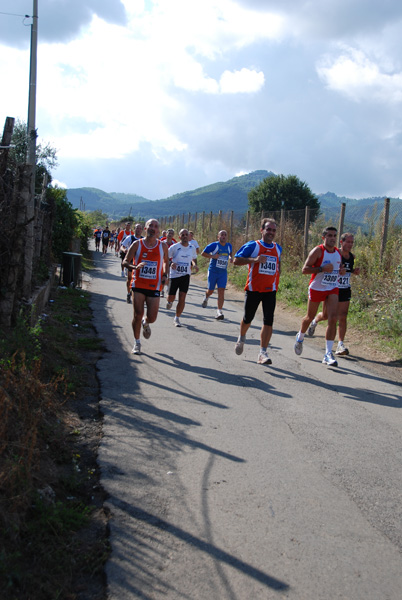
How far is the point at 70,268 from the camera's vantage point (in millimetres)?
15922

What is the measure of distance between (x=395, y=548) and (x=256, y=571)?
0.93 metres

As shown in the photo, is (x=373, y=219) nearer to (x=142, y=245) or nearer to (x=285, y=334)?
(x=285, y=334)

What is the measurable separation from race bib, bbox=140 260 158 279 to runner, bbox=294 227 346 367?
2236 mm

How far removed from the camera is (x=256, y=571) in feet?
9.87

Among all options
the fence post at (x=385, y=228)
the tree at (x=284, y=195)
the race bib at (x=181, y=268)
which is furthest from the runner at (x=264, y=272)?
the tree at (x=284, y=195)

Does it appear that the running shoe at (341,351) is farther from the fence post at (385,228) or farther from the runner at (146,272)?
the fence post at (385,228)

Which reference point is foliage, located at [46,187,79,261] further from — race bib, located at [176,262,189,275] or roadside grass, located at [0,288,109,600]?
roadside grass, located at [0,288,109,600]

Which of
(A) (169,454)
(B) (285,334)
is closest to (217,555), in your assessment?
(A) (169,454)

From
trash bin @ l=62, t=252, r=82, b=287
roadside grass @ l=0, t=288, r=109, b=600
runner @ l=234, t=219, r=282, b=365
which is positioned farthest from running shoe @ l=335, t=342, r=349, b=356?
trash bin @ l=62, t=252, r=82, b=287

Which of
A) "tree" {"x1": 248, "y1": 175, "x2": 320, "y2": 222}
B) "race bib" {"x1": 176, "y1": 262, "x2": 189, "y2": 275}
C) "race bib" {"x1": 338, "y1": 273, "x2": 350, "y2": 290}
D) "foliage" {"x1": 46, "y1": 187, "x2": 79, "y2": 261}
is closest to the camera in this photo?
"race bib" {"x1": 338, "y1": 273, "x2": 350, "y2": 290}

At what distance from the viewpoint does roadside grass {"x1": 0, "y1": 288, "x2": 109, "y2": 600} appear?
283cm

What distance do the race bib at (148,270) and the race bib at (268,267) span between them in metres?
1.58

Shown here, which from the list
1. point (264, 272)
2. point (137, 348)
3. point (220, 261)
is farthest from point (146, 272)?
point (220, 261)

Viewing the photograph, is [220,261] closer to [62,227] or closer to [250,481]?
[250,481]
